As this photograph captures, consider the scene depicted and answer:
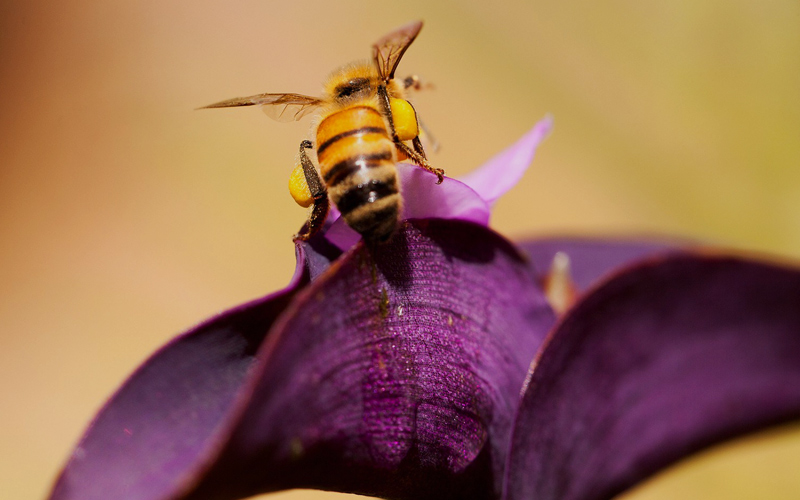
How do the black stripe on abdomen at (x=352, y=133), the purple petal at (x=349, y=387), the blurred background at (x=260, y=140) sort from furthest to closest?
the blurred background at (x=260, y=140) < the black stripe on abdomen at (x=352, y=133) < the purple petal at (x=349, y=387)

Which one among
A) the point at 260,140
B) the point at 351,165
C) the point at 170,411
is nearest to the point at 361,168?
the point at 351,165

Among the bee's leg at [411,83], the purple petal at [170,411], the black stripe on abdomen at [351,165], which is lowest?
the purple petal at [170,411]

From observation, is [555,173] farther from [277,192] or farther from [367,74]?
[367,74]

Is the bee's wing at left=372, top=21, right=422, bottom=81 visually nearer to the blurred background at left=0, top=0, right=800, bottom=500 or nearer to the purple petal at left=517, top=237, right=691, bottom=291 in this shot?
the purple petal at left=517, top=237, right=691, bottom=291

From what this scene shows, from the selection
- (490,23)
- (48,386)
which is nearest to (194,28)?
(490,23)

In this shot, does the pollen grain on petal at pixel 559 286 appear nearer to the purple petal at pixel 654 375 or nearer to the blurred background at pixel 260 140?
the purple petal at pixel 654 375

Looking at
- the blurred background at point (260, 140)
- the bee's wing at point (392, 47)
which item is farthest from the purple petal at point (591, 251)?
the blurred background at point (260, 140)

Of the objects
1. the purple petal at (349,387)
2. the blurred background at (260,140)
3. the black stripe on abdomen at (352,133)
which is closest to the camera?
the purple petal at (349,387)
